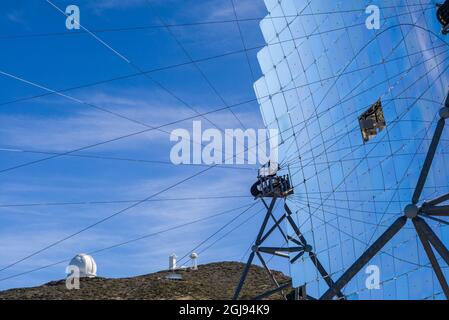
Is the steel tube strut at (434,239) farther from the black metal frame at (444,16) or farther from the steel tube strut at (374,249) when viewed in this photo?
the black metal frame at (444,16)

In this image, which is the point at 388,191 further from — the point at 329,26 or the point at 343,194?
the point at 329,26

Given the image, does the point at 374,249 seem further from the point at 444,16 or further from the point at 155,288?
the point at 155,288

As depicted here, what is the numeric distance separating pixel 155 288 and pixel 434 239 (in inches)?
1905

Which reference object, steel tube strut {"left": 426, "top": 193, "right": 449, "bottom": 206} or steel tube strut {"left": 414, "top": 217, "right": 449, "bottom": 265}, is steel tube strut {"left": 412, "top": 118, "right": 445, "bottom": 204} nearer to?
steel tube strut {"left": 426, "top": 193, "right": 449, "bottom": 206}

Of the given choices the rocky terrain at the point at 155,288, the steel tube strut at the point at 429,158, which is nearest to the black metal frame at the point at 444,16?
the steel tube strut at the point at 429,158

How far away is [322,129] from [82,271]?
148 feet

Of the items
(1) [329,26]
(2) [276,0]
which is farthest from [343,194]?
(2) [276,0]

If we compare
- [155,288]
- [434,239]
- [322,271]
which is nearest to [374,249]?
[434,239]

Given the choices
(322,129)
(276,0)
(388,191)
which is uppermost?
(276,0)

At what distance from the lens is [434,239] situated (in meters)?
23.4

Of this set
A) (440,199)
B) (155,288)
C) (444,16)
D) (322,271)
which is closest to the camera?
(440,199)

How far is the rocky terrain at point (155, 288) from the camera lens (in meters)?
67.3

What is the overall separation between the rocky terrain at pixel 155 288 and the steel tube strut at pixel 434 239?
42334mm

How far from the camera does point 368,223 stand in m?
29.9
